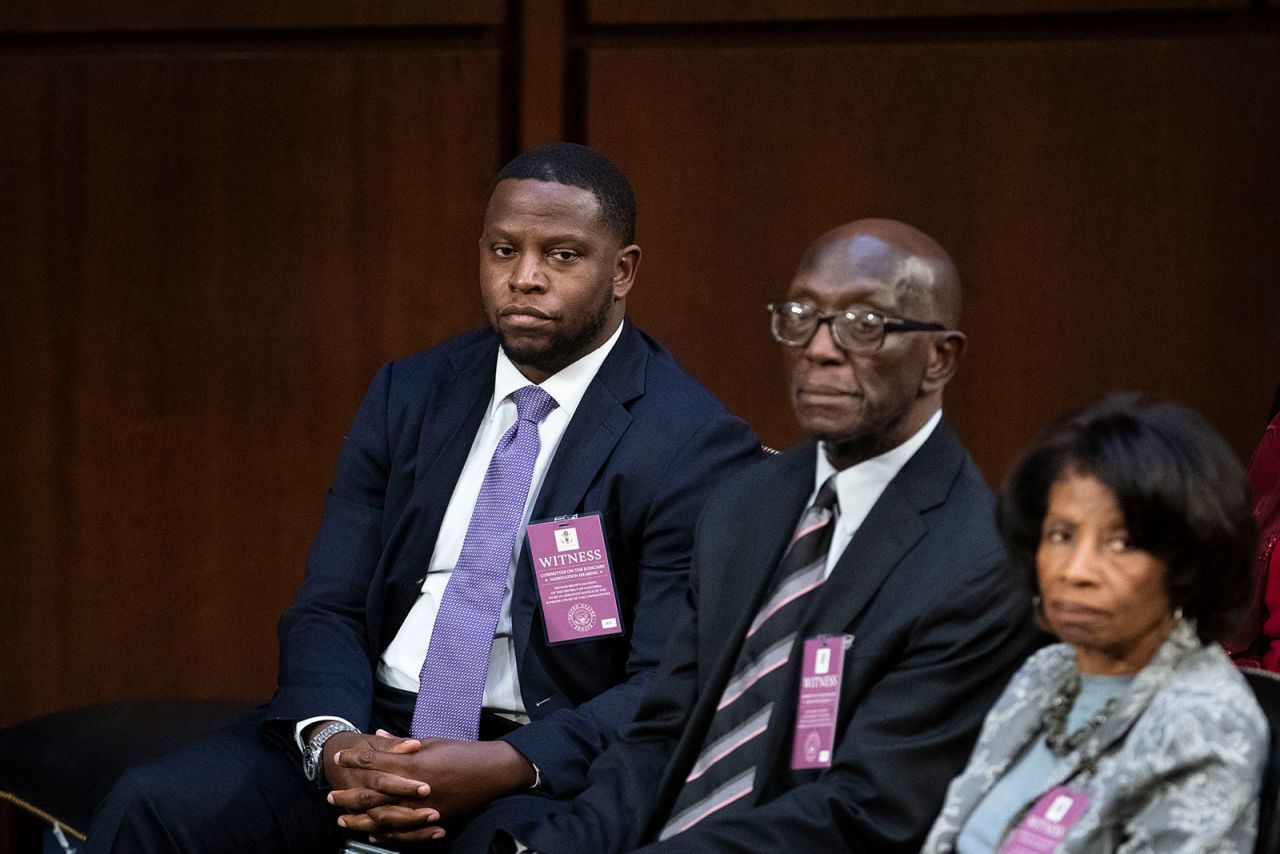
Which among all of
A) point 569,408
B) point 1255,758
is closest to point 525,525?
point 569,408

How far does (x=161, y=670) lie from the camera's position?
409 centimetres

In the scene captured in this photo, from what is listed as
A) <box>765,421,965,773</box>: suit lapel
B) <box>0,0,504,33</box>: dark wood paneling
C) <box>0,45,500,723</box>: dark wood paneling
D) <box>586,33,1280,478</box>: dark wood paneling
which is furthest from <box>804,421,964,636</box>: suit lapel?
<box>0,0,504,33</box>: dark wood paneling

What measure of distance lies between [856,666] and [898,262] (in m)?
0.52

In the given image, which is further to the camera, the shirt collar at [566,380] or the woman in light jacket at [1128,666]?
the shirt collar at [566,380]

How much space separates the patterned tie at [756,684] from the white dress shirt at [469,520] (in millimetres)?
575

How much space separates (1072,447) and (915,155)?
1766 millimetres

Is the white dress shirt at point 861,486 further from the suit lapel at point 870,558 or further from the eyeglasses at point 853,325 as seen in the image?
the eyeglasses at point 853,325

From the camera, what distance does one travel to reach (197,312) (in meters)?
3.98

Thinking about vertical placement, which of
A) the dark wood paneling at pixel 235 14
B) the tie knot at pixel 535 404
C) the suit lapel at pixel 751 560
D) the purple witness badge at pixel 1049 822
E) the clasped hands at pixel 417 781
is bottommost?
the clasped hands at pixel 417 781

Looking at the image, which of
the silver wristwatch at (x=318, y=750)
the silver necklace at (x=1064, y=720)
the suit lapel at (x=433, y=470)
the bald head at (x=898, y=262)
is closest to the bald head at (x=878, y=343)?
the bald head at (x=898, y=262)

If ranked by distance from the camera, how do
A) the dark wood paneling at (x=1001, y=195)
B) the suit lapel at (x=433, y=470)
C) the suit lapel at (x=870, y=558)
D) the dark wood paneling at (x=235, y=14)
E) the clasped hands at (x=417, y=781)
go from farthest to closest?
1. the dark wood paneling at (x=235, y=14)
2. the dark wood paneling at (x=1001, y=195)
3. the suit lapel at (x=433, y=470)
4. the clasped hands at (x=417, y=781)
5. the suit lapel at (x=870, y=558)

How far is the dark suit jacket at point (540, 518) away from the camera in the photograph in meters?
2.70

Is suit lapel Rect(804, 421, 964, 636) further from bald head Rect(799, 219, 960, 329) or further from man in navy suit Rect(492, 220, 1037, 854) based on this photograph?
bald head Rect(799, 219, 960, 329)

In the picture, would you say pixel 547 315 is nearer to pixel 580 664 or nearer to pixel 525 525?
pixel 525 525
